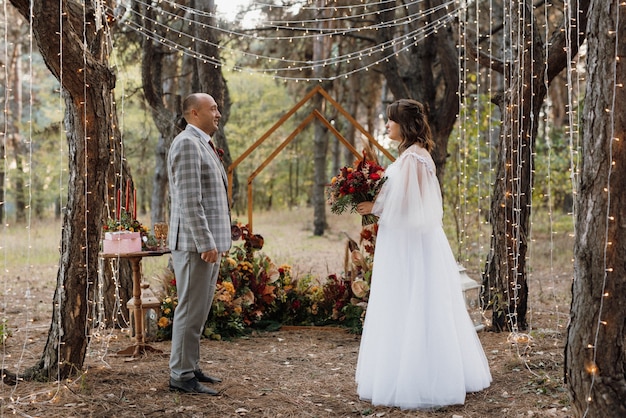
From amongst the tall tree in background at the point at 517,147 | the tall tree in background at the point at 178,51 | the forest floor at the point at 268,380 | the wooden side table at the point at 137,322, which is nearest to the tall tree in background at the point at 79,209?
the forest floor at the point at 268,380

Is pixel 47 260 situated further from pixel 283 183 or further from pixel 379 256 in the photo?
pixel 283 183

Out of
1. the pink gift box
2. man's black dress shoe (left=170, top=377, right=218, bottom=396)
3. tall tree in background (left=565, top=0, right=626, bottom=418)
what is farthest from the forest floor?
the pink gift box

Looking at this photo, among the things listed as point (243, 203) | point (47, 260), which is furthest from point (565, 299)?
point (243, 203)

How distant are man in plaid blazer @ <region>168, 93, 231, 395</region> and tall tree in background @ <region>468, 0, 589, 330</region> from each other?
10.0 ft

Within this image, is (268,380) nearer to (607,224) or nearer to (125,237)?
(125,237)

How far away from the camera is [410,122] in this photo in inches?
180

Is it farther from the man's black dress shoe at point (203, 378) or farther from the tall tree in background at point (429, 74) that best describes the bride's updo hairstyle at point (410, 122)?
the tall tree in background at point (429, 74)

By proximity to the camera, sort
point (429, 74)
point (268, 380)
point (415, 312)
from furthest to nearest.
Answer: point (429, 74)
point (268, 380)
point (415, 312)

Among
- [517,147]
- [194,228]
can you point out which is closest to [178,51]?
[194,228]

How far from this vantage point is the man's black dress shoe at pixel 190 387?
463 centimetres

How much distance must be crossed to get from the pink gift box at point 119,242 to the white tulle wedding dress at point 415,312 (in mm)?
2128

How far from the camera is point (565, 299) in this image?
349 inches

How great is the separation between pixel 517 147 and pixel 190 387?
385 cm

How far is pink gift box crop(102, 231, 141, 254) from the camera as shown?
5.44m
